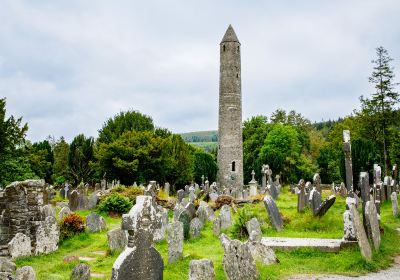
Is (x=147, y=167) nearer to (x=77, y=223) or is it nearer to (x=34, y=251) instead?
(x=77, y=223)

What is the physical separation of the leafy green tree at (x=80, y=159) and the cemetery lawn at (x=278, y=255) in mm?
31636

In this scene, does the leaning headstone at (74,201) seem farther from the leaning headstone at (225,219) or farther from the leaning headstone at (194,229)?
the leaning headstone at (194,229)

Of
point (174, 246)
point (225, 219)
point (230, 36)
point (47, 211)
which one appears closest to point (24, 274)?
point (174, 246)

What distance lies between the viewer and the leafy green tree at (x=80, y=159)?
43188mm

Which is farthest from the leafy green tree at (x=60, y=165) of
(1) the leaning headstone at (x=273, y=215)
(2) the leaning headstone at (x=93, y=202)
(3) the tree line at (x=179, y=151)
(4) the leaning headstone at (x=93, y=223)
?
(1) the leaning headstone at (x=273, y=215)

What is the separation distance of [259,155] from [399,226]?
3668 centimetres

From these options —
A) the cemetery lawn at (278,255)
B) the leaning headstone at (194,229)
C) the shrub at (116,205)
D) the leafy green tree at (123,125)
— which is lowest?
the cemetery lawn at (278,255)

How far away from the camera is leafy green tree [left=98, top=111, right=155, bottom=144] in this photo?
4466 cm

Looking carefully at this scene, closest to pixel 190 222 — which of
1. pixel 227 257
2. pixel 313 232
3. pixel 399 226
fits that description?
pixel 313 232

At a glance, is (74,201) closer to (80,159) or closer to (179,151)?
(179,151)

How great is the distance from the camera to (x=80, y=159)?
4334cm

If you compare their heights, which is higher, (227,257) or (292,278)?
(227,257)

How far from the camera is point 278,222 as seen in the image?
12172 millimetres

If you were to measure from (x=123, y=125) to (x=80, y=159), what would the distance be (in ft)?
19.7
